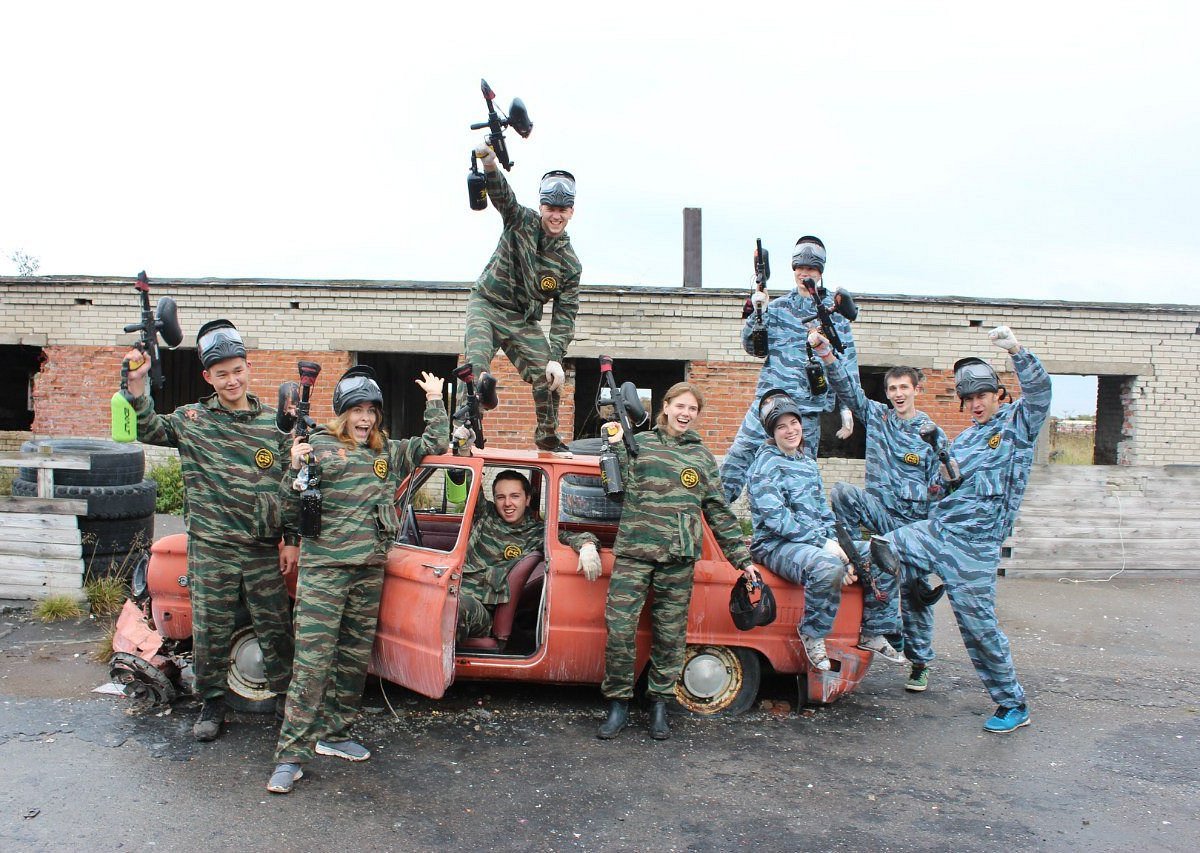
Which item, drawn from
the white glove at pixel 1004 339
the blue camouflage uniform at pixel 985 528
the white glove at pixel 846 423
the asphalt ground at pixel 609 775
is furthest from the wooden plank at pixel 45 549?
the white glove at pixel 1004 339

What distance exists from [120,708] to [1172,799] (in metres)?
5.52

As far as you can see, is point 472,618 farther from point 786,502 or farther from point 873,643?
point 873,643

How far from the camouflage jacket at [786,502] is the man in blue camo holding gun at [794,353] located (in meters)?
0.64

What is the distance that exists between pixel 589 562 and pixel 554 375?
1448 millimetres

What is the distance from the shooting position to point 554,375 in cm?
570

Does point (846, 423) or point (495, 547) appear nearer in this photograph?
point (495, 547)

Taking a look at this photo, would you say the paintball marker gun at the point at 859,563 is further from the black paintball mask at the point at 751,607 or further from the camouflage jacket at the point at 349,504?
the camouflage jacket at the point at 349,504

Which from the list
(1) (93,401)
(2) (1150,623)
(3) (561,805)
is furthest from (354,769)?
(1) (93,401)

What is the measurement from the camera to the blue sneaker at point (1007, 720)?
5125 mm

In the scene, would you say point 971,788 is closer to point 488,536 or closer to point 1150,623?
point 488,536

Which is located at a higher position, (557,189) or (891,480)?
(557,189)

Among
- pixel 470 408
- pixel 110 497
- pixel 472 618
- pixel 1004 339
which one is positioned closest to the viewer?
pixel 1004 339

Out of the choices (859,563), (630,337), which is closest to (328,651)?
(859,563)

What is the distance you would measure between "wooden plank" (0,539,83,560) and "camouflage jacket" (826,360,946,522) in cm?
616
